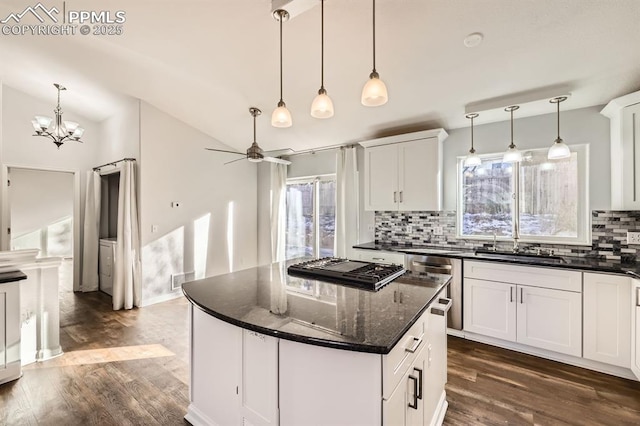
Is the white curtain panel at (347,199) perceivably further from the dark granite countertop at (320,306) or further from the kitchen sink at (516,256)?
the dark granite countertop at (320,306)

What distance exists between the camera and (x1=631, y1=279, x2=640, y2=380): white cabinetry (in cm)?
214

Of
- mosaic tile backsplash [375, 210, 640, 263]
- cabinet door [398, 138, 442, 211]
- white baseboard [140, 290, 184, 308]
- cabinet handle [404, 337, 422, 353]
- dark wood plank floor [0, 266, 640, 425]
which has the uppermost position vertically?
cabinet door [398, 138, 442, 211]

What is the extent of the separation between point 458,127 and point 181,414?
4043 millimetres

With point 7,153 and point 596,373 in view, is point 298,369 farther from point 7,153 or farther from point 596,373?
point 7,153

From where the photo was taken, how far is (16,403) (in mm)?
2053

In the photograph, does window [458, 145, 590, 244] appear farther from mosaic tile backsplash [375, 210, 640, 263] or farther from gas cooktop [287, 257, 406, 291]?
gas cooktop [287, 257, 406, 291]

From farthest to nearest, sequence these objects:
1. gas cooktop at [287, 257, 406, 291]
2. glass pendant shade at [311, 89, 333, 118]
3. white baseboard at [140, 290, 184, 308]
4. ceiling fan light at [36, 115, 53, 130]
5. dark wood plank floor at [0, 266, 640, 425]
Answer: white baseboard at [140, 290, 184, 308], ceiling fan light at [36, 115, 53, 130], dark wood plank floor at [0, 266, 640, 425], gas cooktop at [287, 257, 406, 291], glass pendant shade at [311, 89, 333, 118]

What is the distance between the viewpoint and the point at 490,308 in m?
2.86

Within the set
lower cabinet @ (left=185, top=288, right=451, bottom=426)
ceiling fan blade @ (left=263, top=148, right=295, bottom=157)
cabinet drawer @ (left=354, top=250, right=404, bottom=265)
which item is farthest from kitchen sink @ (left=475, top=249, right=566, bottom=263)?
ceiling fan blade @ (left=263, top=148, right=295, bottom=157)

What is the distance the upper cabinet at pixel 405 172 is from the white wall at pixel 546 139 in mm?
270

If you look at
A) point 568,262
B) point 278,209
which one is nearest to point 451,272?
point 568,262

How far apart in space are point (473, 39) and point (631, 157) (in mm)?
1778

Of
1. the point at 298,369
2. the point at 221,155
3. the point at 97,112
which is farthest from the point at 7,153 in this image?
the point at 298,369

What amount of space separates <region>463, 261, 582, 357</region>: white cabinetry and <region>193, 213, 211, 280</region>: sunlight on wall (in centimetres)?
421
